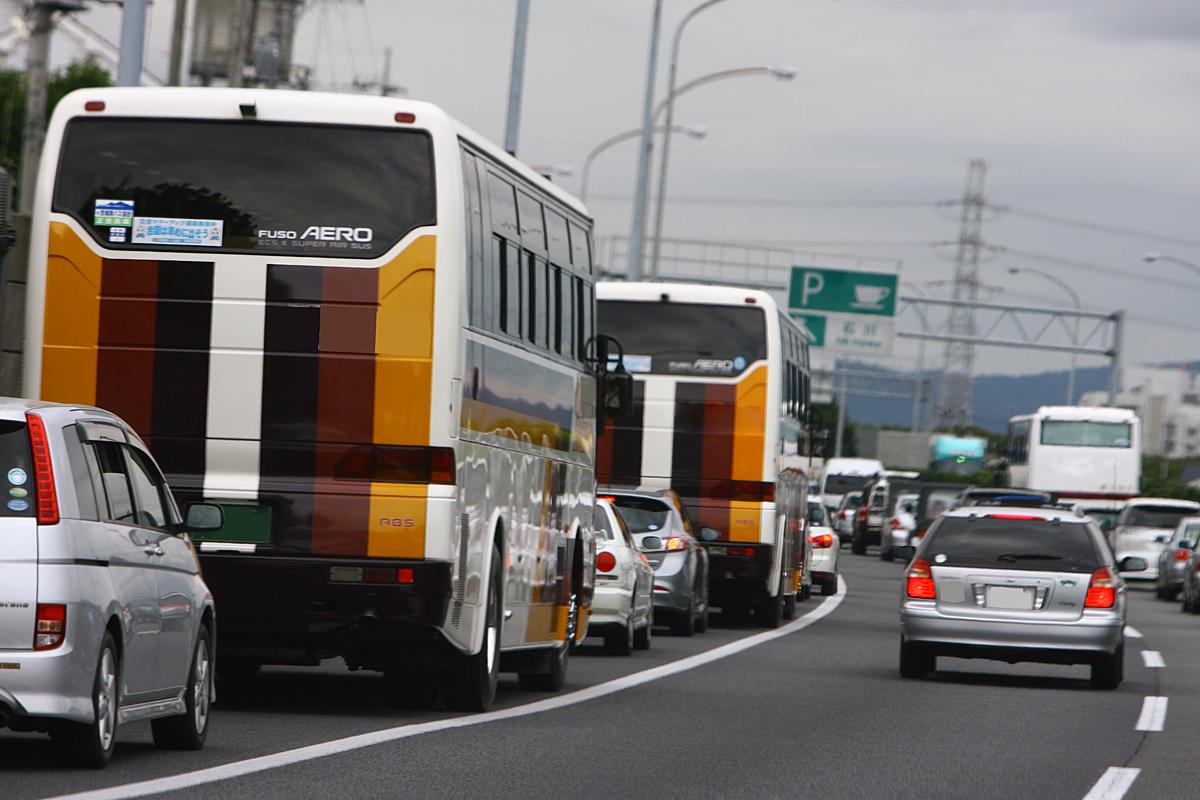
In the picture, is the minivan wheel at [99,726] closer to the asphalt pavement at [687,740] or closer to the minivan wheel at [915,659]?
the asphalt pavement at [687,740]

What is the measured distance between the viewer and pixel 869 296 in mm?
71250

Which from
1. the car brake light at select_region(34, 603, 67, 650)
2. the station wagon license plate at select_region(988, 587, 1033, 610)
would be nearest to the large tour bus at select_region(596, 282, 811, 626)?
the station wagon license plate at select_region(988, 587, 1033, 610)

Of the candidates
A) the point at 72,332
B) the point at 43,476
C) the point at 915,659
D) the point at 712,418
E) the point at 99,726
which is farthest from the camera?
the point at 712,418

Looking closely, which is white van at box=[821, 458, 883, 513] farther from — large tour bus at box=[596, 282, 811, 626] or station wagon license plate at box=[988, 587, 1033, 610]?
station wagon license plate at box=[988, 587, 1033, 610]

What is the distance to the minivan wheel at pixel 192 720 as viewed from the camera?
11727 mm

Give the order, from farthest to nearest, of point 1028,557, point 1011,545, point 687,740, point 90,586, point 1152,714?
point 1011,545, point 1028,557, point 1152,714, point 687,740, point 90,586

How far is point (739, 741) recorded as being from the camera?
Answer: 13.9m

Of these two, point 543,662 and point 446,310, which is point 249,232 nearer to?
point 446,310

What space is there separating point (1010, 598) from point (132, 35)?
8.39 metres

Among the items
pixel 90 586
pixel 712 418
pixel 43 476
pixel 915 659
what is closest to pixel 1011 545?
pixel 915 659

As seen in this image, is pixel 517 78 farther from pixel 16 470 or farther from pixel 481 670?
pixel 16 470

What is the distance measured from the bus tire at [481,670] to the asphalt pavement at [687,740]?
0.40ft

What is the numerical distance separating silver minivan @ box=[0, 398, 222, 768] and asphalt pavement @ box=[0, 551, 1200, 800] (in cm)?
27

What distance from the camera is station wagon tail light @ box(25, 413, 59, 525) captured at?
10.0 meters
